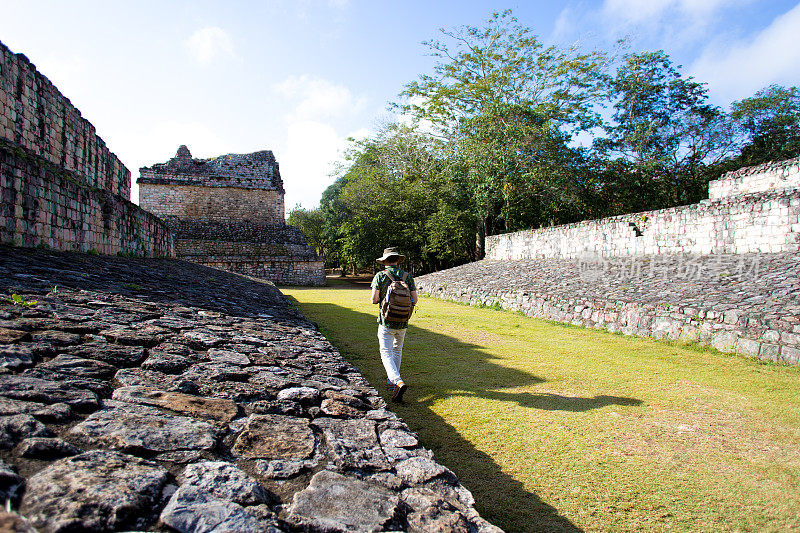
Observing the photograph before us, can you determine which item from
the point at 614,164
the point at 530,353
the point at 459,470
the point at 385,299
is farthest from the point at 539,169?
the point at 459,470

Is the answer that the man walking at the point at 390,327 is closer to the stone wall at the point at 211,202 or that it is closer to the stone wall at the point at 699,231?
the stone wall at the point at 699,231

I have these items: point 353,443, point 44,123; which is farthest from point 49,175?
point 353,443

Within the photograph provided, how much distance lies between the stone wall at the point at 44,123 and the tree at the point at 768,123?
2903 cm

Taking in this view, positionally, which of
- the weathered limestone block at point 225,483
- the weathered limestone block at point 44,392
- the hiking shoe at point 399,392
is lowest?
the hiking shoe at point 399,392

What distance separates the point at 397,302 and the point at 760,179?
12943 mm

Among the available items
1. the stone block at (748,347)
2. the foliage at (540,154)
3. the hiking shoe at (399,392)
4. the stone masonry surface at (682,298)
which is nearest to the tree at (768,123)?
the foliage at (540,154)

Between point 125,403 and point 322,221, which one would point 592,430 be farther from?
point 322,221

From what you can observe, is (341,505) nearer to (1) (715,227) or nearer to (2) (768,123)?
(1) (715,227)

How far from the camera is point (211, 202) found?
77.0 feet

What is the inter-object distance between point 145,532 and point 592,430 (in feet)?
11.4

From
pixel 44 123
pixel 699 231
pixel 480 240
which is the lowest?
pixel 699 231

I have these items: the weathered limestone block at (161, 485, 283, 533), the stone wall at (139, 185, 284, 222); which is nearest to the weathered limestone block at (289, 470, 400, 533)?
the weathered limestone block at (161, 485, 283, 533)

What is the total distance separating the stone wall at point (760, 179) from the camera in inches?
446

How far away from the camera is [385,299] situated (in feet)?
14.9
